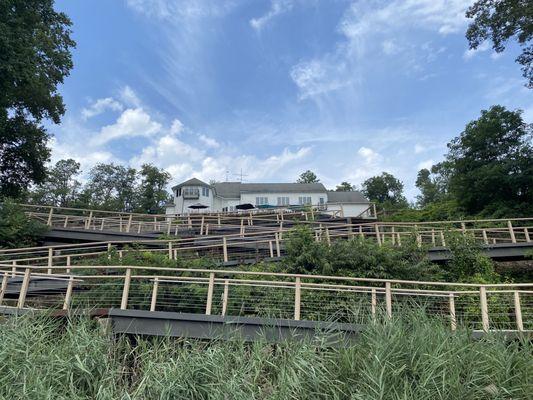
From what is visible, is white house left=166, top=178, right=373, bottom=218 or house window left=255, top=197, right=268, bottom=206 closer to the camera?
white house left=166, top=178, right=373, bottom=218

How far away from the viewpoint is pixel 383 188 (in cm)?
7188

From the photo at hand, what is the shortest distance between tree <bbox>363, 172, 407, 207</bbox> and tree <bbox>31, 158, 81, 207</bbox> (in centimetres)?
5560

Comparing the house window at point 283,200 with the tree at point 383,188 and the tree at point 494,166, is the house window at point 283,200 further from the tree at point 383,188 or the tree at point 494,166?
the tree at point 383,188

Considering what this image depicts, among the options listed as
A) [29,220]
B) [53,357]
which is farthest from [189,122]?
[53,357]

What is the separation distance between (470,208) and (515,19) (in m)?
12.5

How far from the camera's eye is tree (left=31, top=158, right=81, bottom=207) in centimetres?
5855

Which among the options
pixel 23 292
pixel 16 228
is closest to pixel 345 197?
pixel 16 228

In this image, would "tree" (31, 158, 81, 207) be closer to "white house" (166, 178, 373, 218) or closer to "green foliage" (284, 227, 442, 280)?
"white house" (166, 178, 373, 218)

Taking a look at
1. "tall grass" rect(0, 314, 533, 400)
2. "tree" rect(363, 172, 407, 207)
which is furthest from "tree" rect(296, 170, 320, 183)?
"tall grass" rect(0, 314, 533, 400)

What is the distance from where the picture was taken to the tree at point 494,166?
2325 centimetres

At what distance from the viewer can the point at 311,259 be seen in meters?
10.7

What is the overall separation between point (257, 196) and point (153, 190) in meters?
21.4

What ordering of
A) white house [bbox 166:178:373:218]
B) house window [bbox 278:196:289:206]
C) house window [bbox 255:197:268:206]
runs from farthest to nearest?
house window [bbox 278:196:289:206], house window [bbox 255:197:268:206], white house [bbox 166:178:373:218]

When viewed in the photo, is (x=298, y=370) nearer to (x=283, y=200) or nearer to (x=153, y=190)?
(x=283, y=200)
